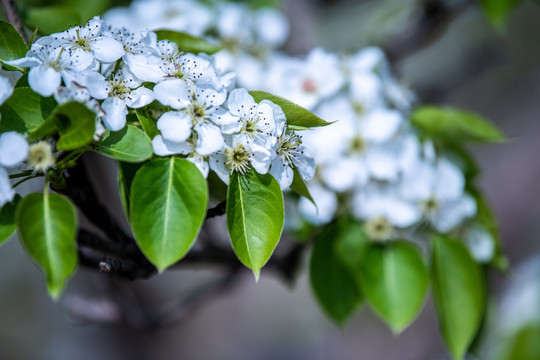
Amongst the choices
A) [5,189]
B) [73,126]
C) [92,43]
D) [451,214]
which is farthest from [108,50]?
[451,214]

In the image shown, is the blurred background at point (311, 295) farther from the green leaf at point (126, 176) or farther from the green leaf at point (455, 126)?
the green leaf at point (126, 176)

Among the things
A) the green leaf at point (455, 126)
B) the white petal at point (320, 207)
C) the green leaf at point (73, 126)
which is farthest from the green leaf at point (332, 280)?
the green leaf at point (73, 126)

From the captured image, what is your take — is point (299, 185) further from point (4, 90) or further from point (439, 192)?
point (439, 192)

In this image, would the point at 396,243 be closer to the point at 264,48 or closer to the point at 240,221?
the point at 240,221

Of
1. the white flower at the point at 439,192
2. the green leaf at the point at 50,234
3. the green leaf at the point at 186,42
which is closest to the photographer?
the green leaf at the point at 50,234

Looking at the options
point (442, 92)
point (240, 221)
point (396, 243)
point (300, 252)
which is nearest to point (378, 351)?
point (442, 92)

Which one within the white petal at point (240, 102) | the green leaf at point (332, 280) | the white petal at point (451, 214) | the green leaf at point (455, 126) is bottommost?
the green leaf at point (332, 280)
